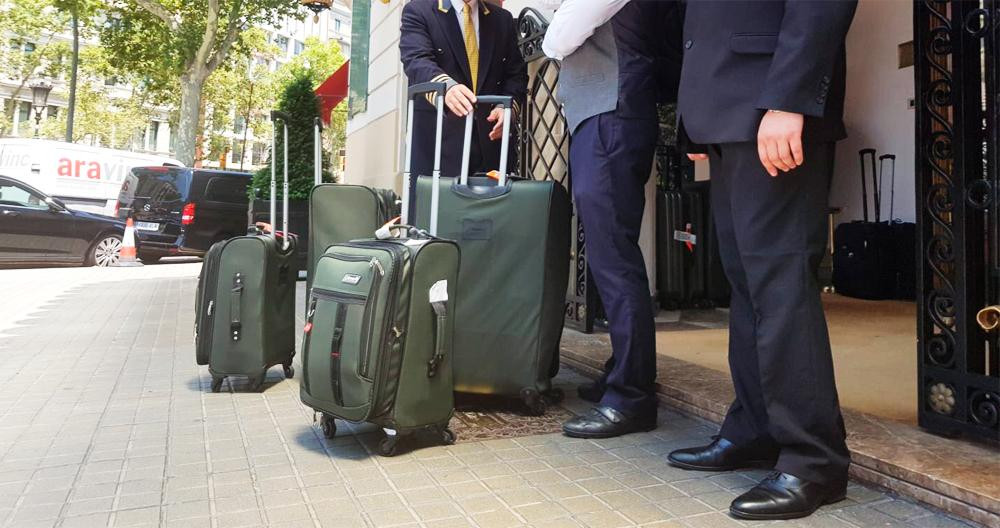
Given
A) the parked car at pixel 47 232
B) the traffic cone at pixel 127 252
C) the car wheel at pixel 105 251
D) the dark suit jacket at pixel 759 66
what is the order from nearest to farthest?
the dark suit jacket at pixel 759 66
the parked car at pixel 47 232
the car wheel at pixel 105 251
the traffic cone at pixel 127 252

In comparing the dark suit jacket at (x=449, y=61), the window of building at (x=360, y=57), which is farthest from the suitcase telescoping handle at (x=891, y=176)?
the window of building at (x=360, y=57)

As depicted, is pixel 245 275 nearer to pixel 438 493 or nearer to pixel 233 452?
pixel 233 452

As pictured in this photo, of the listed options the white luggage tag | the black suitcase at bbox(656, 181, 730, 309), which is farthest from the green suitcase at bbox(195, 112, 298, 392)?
the black suitcase at bbox(656, 181, 730, 309)

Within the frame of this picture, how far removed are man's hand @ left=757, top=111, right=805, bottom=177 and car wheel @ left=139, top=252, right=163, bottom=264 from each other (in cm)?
1422

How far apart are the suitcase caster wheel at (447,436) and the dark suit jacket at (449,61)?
4.29ft

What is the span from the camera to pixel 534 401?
2.98m

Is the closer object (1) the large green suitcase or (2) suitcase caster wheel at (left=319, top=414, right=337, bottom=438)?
(2) suitcase caster wheel at (left=319, top=414, right=337, bottom=438)

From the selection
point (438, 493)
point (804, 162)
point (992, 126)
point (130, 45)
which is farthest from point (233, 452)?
point (130, 45)

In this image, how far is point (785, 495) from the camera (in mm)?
1945

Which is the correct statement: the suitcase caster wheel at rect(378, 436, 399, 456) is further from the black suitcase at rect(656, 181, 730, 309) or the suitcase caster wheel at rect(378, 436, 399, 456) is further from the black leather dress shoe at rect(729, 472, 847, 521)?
the black suitcase at rect(656, 181, 730, 309)

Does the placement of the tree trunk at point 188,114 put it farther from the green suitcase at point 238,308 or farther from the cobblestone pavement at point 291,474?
the green suitcase at point 238,308

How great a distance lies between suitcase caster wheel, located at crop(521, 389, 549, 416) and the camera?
296 centimetres

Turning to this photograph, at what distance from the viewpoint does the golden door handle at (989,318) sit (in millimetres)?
2150

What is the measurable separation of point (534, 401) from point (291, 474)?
104 cm
